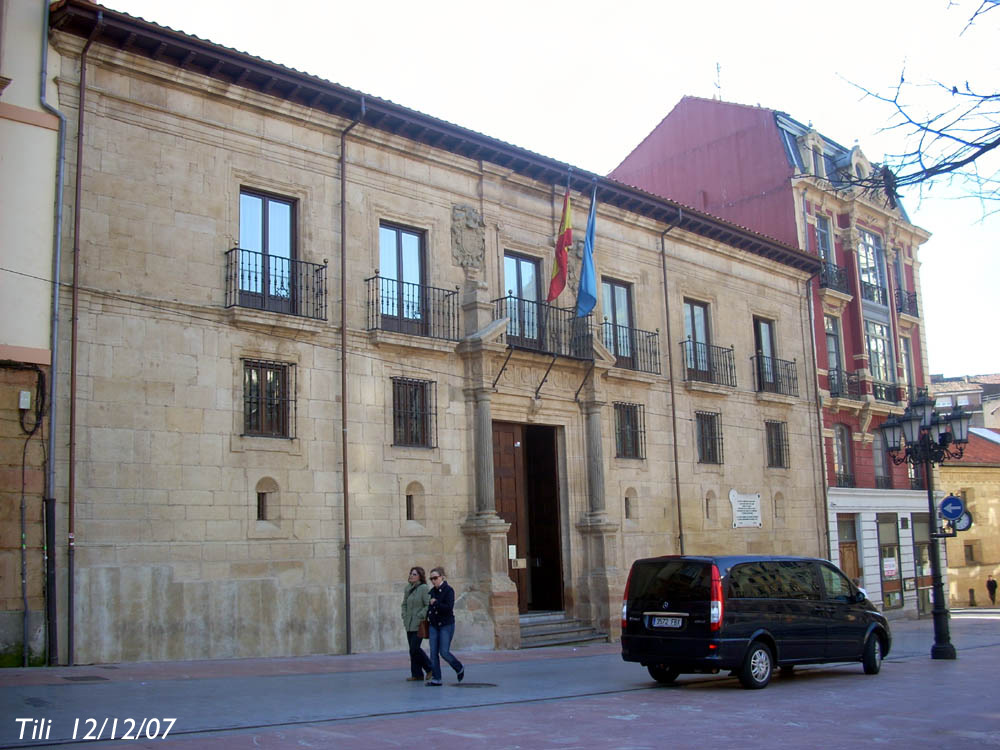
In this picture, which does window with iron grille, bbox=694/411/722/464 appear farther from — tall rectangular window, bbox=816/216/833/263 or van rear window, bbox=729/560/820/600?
→ van rear window, bbox=729/560/820/600

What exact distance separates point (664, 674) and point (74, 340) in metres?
9.15

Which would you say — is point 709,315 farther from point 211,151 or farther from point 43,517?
point 43,517

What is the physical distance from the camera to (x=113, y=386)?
14.3 metres

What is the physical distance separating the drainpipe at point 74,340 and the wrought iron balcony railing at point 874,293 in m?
24.9

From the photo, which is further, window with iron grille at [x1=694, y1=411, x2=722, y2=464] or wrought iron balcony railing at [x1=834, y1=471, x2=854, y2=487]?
wrought iron balcony railing at [x1=834, y1=471, x2=854, y2=487]

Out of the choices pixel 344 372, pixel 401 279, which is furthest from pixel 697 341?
pixel 344 372

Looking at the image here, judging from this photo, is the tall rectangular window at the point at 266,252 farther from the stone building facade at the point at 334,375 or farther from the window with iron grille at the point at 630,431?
the window with iron grille at the point at 630,431

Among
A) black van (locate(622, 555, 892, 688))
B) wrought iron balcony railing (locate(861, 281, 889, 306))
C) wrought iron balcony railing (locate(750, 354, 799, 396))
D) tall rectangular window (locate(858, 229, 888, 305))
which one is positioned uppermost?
tall rectangular window (locate(858, 229, 888, 305))

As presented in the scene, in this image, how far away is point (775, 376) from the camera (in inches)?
1083

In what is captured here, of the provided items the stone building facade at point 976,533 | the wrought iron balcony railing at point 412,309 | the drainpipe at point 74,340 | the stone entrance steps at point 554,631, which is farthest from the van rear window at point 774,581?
the stone building facade at point 976,533

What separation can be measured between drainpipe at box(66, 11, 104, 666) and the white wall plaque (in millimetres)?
16336

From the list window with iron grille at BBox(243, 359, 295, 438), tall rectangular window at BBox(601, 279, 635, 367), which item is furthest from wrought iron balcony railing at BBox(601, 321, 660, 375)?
window with iron grille at BBox(243, 359, 295, 438)

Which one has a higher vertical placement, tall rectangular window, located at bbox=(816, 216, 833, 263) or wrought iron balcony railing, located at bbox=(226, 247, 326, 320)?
tall rectangular window, located at bbox=(816, 216, 833, 263)

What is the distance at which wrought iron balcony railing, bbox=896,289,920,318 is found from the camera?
113ft
